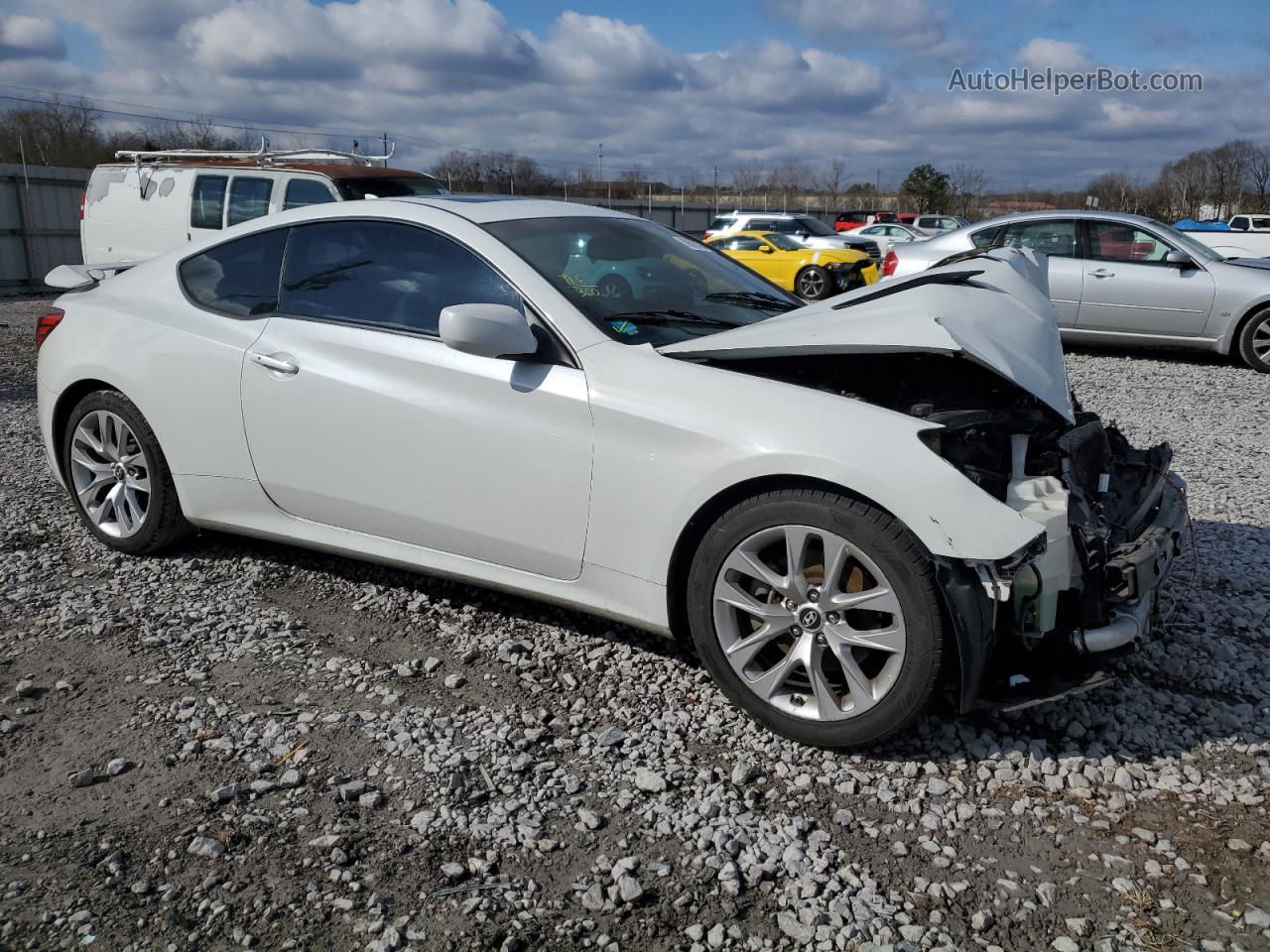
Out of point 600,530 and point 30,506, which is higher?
point 600,530

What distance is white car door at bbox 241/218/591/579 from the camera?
334 centimetres

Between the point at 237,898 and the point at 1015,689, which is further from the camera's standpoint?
the point at 1015,689

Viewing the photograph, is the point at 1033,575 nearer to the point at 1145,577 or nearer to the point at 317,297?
the point at 1145,577

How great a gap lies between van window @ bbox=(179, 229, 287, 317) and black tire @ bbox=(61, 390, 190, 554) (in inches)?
23.0

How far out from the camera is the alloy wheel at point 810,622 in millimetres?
2904

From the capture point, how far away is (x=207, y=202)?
38.5 feet

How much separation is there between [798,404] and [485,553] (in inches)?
47.8

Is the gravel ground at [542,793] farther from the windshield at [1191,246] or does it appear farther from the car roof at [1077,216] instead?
the car roof at [1077,216]

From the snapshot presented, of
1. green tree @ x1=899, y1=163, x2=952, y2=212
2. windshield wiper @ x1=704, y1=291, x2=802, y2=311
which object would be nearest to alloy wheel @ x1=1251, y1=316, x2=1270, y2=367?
windshield wiper @ x1=704, y1=291, x2=802, y2=311

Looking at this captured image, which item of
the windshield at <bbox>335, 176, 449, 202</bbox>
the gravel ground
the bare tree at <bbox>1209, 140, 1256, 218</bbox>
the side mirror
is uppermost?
the bare tree at <bbox>1209, 140, 1256, 218</bbox>

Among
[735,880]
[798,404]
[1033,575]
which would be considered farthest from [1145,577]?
[735,880]

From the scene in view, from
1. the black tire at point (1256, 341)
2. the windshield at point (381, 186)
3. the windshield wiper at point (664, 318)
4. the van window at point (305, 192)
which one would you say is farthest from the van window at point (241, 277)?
the black tire at point (1256, 341)

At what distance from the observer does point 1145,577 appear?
2984mm

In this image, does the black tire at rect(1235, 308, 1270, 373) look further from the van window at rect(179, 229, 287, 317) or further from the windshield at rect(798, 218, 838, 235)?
the windshield at rect(798, 218, 838, 235)
